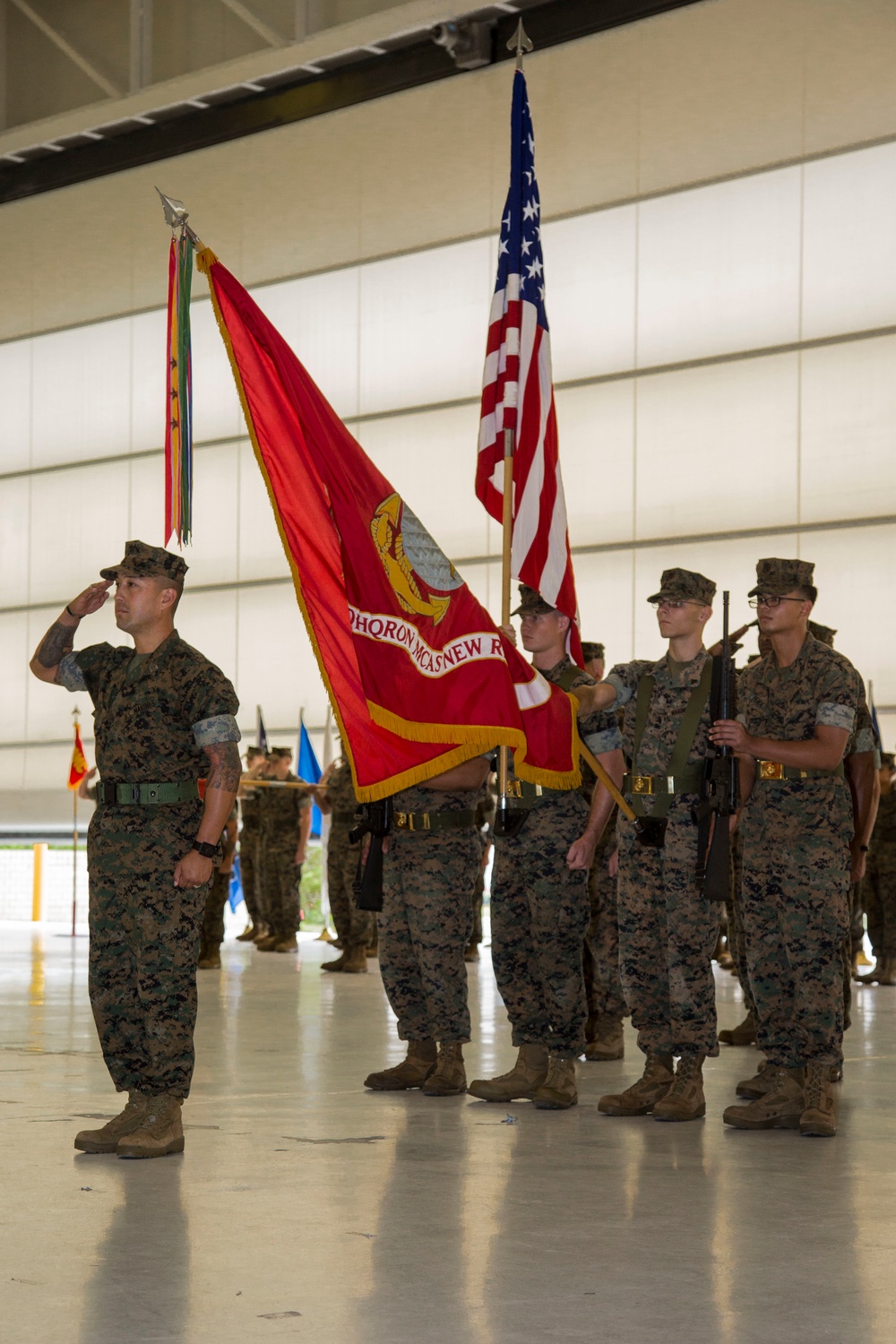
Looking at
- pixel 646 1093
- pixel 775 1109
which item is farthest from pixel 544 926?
pixel 775 1109

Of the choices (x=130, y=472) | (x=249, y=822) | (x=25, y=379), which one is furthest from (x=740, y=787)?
(x=25, y=379)

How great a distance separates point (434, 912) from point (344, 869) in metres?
6.78

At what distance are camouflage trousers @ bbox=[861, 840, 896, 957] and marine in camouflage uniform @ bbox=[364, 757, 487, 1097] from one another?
646cm

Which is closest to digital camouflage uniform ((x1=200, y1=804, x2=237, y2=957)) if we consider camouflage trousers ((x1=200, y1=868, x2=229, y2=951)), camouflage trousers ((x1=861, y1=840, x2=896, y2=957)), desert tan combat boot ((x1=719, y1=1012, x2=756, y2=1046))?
camouflage trousers ((x1=200, y1=868, x2=229, y2=951))

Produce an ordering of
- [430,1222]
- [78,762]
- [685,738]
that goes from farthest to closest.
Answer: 1. [78,762]
2. [685,738]
3. [430,1222]

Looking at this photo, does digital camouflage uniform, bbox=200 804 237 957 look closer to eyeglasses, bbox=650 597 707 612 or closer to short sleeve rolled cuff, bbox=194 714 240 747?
eyeglasses, bbox=650 597 707 612

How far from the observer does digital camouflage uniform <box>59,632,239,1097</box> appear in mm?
4648

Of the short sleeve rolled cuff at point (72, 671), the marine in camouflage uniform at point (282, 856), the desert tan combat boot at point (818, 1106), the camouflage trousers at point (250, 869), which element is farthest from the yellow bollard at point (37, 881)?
the desert tan combat boot at point (818, 1106)

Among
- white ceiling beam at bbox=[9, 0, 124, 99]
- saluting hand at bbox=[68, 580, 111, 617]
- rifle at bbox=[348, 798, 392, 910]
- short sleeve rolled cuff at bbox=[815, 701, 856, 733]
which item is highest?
white ceiling beam at bbox=[9, 0, 124, 99]

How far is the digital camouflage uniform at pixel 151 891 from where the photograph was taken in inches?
183

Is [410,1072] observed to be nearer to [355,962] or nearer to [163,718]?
[163,718]

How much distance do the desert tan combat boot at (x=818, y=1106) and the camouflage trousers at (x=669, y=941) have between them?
0.30 m

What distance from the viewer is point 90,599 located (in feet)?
15.8

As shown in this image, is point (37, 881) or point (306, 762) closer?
point (306, 762)
